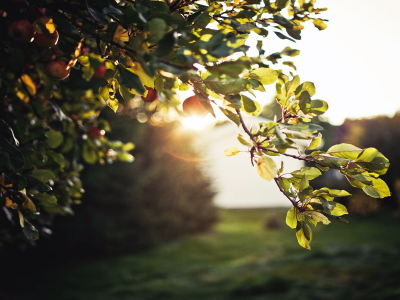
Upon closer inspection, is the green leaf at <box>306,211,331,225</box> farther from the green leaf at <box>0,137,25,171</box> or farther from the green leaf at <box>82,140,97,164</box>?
the green leaf at <box>82,140,97,164</box>

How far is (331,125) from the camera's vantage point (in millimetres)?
21547

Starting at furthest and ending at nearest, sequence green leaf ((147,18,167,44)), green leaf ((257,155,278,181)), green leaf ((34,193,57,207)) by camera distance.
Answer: green leaf ((34,193,57,207)), green leaf ((257,155,278,181)), green leaf ((147,18,167,44))

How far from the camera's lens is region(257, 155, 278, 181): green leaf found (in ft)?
2.89

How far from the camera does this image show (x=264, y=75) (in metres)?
1.04

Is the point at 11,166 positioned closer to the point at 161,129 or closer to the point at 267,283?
the point at 267,283

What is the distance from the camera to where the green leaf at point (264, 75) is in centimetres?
103

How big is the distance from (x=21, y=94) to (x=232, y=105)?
1610mm

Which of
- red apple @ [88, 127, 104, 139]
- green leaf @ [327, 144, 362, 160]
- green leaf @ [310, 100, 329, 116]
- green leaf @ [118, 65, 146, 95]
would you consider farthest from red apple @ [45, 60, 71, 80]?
red apple @ [88, 127, 104, 139]

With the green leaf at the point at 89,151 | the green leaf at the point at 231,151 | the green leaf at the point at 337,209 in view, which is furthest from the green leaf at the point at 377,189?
the green leaf at the point at 89,151

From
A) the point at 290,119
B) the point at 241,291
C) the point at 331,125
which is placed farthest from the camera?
the point at 331,125

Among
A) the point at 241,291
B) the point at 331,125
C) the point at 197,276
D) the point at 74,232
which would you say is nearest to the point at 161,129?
the point at 74,232

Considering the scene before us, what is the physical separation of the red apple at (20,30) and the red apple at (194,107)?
0.70 meters

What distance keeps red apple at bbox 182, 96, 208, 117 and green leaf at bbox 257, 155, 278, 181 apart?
451mm

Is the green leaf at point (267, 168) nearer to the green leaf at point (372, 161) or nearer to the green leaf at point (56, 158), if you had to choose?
the green leaf at point (372, 161)
